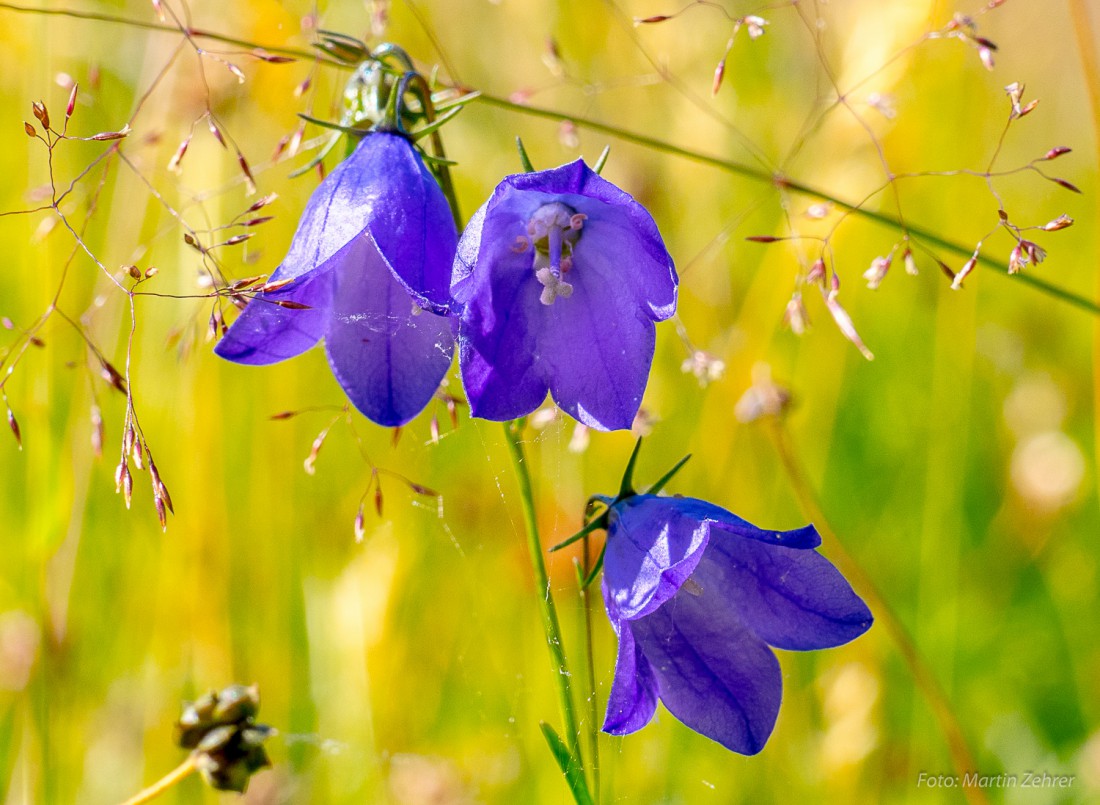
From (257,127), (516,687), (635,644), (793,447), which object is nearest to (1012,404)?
(793,447)

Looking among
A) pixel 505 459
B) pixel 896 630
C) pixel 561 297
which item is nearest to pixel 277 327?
pixel 561 297

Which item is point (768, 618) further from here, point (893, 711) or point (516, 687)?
point (893, 711)

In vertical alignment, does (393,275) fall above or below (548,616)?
above

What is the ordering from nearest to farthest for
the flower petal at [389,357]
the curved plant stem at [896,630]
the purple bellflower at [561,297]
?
1. the purple bellflower at [561,297]
2. the flower petal at [389,357]
3. the curved plant stem at [896,630]

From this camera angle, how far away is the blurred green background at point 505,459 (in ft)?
7.77

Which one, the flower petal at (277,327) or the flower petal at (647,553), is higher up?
the flower petal at (277,327)

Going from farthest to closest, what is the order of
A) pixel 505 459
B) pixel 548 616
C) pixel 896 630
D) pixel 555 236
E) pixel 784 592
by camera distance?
1. pixel 505 459
2. pixel 896 630
3. pixel 555 236
4. pixel 784 592
5. pixel 548 616

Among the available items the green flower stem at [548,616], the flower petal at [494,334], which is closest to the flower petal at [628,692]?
the green flower stem at [548,616]

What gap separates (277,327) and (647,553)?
69cm

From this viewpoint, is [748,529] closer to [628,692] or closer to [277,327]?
[628,692]

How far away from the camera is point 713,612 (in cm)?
173

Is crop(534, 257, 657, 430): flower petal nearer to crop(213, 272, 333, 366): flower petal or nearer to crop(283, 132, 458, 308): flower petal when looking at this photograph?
crop(283, 132, 458, 308): flower petal

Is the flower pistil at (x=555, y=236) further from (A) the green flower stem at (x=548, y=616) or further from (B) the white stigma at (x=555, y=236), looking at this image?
(A) the green flower stem at (x=548, y=616)

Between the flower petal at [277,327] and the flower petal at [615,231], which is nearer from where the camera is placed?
the flower petal at [615,231]
